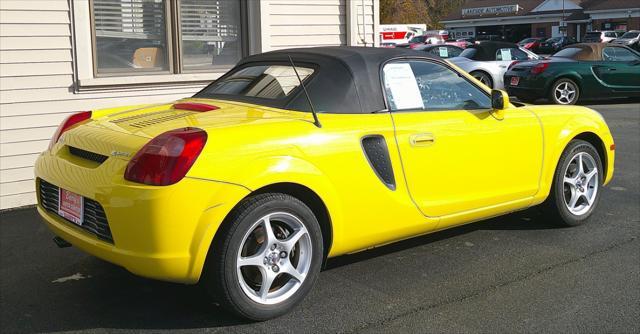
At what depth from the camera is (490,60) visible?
18.0 m

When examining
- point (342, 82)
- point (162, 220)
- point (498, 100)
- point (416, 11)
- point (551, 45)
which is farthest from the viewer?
point (416, 11)

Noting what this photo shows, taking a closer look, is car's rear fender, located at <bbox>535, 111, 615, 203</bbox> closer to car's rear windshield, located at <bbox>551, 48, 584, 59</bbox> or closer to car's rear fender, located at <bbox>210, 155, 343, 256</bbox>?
car's rear fender, located at <bbox>210, 155, 343, 256</bbox>

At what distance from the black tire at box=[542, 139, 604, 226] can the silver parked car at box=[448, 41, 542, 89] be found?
1209 cm

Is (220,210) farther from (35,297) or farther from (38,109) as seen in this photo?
(38,109)

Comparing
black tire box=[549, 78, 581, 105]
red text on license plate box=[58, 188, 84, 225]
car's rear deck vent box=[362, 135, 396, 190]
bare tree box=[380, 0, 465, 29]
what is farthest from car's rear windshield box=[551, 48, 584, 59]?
bare tree box=[380, 0, 465, 29]

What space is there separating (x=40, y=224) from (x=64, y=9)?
230cm

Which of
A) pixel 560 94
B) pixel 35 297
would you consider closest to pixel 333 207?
pixel 35 297

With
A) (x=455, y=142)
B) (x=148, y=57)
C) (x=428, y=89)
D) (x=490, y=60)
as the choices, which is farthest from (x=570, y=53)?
(x=455, y=142)

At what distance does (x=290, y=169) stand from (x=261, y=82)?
45.7 inches

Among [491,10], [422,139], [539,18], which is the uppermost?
[491,10]

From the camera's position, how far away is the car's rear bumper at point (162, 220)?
3.34 meters

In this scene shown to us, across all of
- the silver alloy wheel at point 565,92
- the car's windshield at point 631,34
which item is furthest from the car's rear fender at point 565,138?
the car's windshield at point 631,34

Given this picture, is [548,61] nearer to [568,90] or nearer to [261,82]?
[568,90]

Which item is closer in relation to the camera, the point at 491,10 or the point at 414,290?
the point at 414,290
